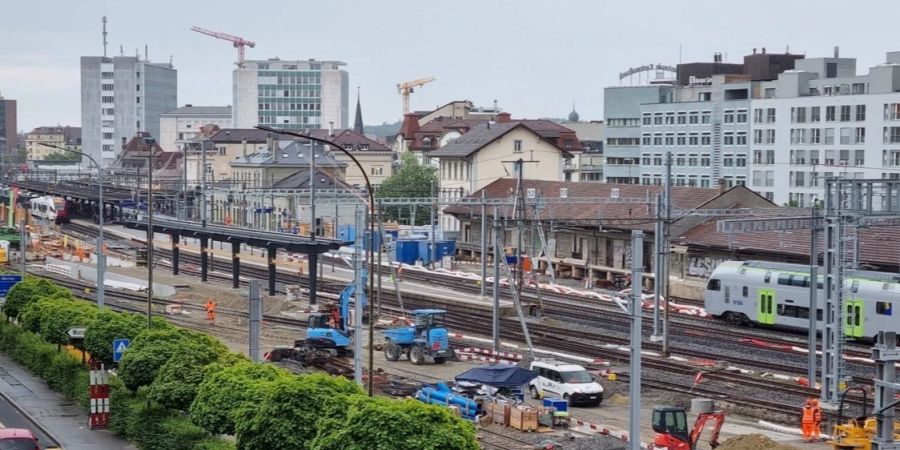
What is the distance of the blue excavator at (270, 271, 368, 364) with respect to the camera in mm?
45938

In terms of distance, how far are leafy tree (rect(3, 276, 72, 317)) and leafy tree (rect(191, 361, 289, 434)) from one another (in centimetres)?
1989

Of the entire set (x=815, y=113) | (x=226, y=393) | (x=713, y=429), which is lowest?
(x=713, y=429)

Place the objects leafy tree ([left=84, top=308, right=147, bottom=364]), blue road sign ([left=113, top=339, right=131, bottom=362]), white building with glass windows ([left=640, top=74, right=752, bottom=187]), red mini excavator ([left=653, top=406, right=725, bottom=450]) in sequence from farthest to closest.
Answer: white building with glass windows ([left=640, top=74, right=752, bottom=187]), leafy tree ([left=84, top=308, right=147, bottom=364]), blue road sign ([left=113, top=339, right=131, bottom=362]), red mini excavator ([left=653, top=406, right=725, bottom=450])

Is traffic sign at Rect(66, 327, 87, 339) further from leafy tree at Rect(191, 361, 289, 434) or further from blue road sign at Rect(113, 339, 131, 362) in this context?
leafy tree at Rect(191, 361, 289, 434)

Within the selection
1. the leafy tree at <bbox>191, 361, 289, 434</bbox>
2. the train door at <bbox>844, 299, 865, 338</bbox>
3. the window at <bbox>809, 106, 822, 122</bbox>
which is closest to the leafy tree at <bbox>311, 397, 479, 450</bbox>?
the leafy tree at <bbox>191, 361, 289, 434</bbox>

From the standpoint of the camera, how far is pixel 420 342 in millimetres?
45781

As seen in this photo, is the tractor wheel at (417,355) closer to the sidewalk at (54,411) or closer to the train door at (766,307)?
the sidewalk at (54,411)

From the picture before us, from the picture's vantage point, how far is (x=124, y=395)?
35.4 meters

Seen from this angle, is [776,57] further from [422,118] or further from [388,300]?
[422,118]

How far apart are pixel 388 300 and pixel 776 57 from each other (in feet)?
181

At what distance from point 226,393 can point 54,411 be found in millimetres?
12755

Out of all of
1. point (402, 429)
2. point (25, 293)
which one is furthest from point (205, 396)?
point (25, 293)

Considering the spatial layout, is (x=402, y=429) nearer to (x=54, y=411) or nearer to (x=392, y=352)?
(x=54, y=411)

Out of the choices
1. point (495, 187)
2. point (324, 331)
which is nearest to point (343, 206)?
point (495, 187)
